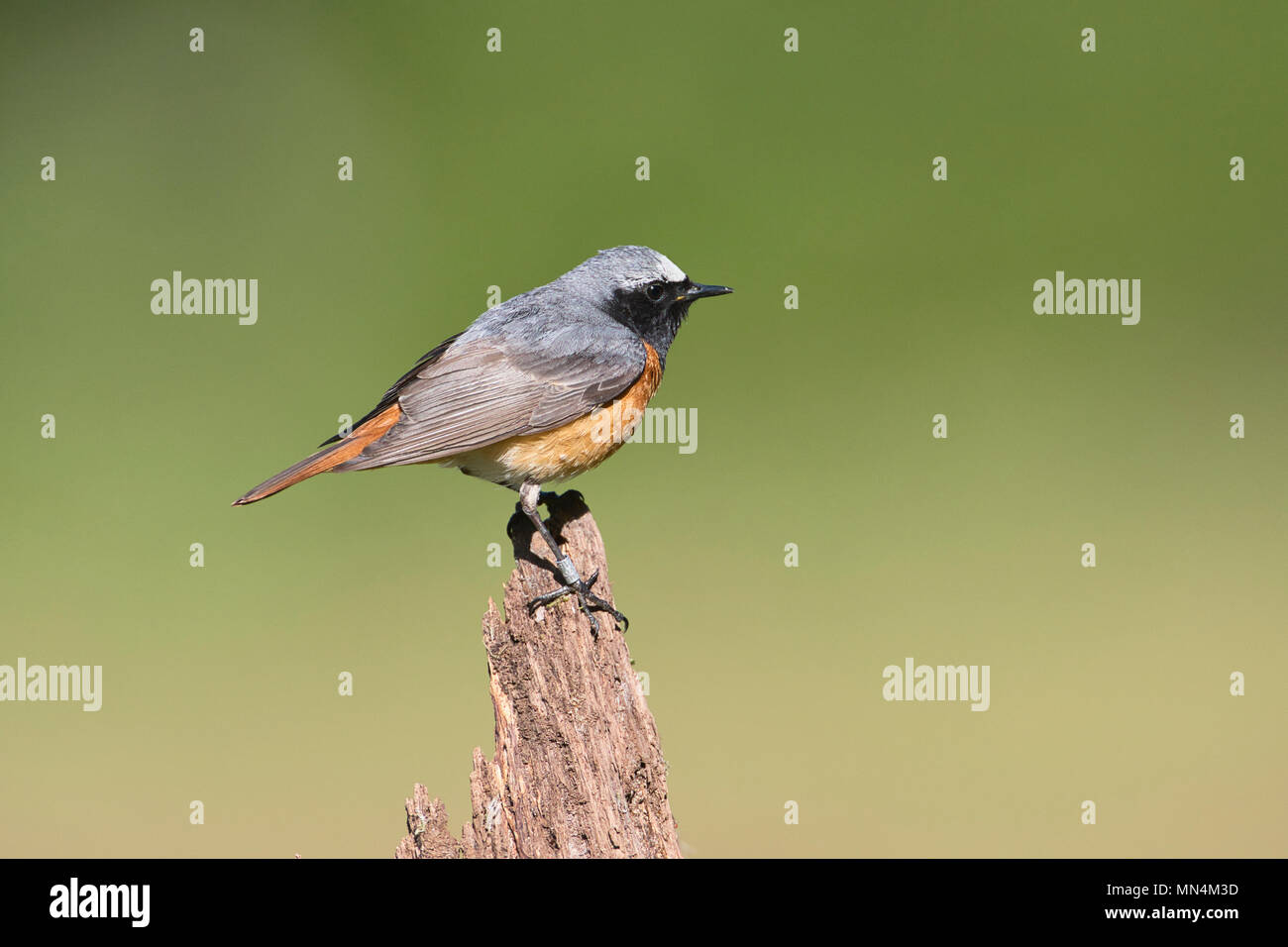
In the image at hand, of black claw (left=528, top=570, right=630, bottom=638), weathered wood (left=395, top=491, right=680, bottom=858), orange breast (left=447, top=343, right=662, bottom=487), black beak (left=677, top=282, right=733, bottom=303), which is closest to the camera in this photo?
weathered wood (left=395, top=491, right=680, bottom=858)

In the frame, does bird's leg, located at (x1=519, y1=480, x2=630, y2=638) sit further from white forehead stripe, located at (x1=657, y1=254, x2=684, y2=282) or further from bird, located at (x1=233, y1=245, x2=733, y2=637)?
white forehead stripe, located at (x1=657, y1=254, x2=684, y2=282)

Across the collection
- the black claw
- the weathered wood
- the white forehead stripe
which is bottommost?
the weathered wood

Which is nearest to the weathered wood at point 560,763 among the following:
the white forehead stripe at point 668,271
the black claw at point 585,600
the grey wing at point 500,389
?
the black claw at point 585,600

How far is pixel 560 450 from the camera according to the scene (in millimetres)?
5531

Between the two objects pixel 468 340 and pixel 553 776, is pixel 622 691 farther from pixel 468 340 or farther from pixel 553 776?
pixel 468 340

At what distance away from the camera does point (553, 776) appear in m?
4.29

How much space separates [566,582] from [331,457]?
1192 millimetres

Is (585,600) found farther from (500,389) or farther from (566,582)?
(500,389)

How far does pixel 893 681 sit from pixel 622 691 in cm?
605

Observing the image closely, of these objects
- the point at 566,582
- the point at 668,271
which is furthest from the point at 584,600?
the point at 668,271

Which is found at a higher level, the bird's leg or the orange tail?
the orange tail

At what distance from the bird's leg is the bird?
1 cm

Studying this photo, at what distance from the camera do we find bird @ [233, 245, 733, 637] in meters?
5.35

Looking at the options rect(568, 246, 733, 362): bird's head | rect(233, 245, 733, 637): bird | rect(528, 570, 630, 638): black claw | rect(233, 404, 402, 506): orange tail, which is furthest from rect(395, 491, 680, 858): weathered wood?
rect(568, 246, 733, 362): bird's head
